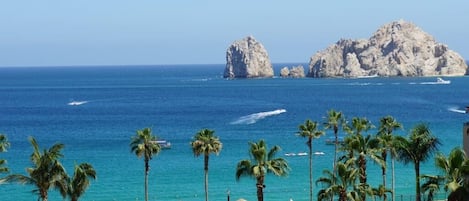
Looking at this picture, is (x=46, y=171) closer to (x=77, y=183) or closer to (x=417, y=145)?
(x=77, y=183)

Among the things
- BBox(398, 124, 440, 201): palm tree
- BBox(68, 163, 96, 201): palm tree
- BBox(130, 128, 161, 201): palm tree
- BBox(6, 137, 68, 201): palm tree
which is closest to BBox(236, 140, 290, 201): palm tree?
BBox(398, 124, 440, 201): palm tree

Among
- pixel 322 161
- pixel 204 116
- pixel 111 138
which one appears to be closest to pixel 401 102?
pixel 204 116

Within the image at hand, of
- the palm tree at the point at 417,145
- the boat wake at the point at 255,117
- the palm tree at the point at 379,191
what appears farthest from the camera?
the boat wake at the point at 255,117

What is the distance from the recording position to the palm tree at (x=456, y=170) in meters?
31.1

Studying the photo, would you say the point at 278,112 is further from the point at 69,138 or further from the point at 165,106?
the point at 69,138

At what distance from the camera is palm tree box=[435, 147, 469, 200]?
102 ft

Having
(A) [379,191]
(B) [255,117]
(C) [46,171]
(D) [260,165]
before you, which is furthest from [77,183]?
(B) [255,117]

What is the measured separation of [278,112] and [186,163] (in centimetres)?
7642

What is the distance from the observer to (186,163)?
94.4m

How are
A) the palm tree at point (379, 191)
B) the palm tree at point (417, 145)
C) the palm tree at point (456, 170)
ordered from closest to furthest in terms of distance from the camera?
the palm tree at point (456, 170) < the palm tree at point (379, 191) < the palm tree at point (417, 145)

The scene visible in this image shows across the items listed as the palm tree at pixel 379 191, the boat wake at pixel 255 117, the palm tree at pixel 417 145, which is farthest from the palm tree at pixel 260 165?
the boat wake at pixel 255 117

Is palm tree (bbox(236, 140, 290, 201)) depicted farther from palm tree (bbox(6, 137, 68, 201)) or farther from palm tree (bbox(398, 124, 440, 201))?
palm tree (bbox(6, 137, 68, 201))

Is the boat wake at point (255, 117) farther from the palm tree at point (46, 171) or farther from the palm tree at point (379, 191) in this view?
the palm tree at point (46, 171)

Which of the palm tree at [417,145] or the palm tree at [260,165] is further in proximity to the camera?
the palm tree at [260,165]
